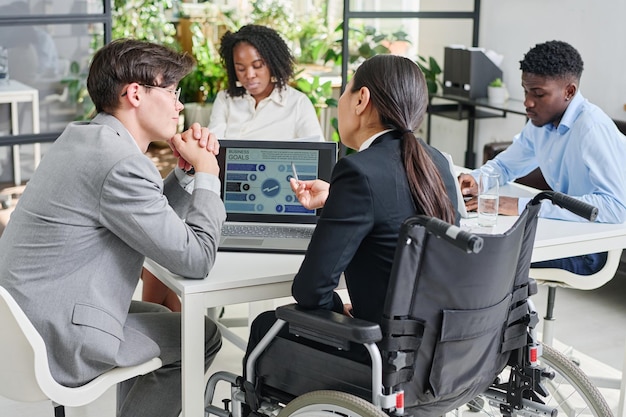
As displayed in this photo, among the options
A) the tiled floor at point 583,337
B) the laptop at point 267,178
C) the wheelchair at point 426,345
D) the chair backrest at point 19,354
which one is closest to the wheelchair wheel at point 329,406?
the wheelchair at point 426,345

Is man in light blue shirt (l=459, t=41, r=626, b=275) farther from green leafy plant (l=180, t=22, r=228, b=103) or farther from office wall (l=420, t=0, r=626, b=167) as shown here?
green leafy plant (l=180, t=22, r=228, b=103)

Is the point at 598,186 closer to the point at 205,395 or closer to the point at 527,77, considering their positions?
the point at 527,77

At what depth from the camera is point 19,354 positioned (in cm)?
198

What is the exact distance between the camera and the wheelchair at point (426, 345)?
1827 mm

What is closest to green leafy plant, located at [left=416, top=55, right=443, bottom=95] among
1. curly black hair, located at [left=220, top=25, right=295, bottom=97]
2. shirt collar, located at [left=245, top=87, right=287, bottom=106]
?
curly black hair, located at [left=220, top=25, right=295, bottom=97]

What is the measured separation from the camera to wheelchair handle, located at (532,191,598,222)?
2.04 meters

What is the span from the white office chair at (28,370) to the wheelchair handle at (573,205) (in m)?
1.04

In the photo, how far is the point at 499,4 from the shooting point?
222 inches

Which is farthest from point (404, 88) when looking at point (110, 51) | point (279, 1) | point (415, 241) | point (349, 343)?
point (279, 1)

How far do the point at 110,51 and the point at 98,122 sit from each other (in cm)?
17

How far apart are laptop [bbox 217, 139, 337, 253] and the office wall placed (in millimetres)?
2620

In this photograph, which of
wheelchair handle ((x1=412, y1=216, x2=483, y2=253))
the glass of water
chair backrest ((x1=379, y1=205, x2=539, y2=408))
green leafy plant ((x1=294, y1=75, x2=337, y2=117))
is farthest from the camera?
green leafy plant ((x1=294, y1=75, x2=337, y2=117))

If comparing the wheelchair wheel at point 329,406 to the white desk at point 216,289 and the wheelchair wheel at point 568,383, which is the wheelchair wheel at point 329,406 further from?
the wheelchair wheel at point 568,383

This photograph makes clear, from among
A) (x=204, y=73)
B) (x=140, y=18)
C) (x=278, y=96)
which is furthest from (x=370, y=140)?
(x=140, y=18)
